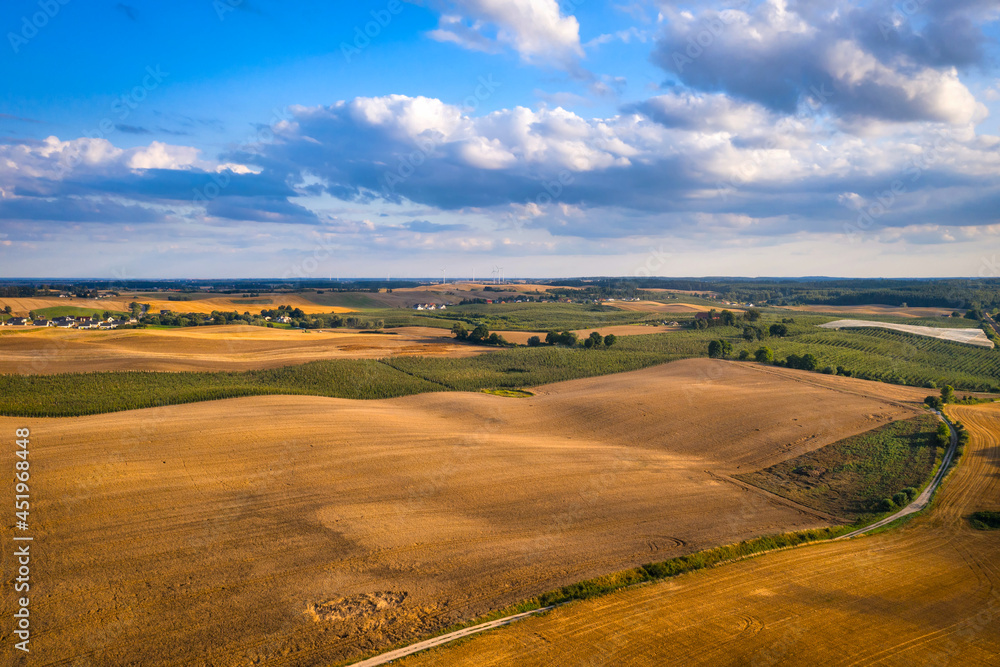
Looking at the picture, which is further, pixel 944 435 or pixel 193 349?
pixel 193 349

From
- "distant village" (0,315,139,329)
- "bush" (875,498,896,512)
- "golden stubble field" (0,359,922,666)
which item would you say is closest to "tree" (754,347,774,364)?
"golden stubble field" (0,359,922,666)

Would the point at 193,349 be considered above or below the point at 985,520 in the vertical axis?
above

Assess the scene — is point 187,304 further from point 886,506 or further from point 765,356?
point 886,506

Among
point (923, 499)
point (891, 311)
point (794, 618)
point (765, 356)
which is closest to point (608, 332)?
point (765, 356)

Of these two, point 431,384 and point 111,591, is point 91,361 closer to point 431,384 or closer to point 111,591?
point 431,384

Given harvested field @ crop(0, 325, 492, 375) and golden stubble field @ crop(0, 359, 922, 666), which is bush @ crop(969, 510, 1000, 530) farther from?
harvested field @ crop(0, 325, 492, 375)

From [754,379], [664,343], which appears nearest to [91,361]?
[754,379]

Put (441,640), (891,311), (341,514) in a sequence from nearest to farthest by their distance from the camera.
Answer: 1. (441,640)
2. (341,514)
3. (891,311)

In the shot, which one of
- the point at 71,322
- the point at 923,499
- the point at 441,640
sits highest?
the point at 71,322
